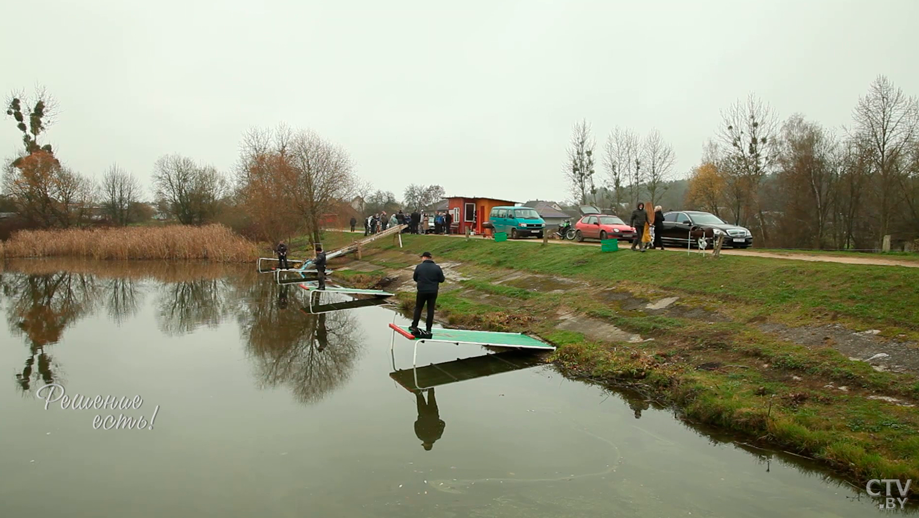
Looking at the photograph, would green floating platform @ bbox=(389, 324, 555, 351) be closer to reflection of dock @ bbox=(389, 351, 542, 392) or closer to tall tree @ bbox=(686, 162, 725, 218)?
reflection of dock @ bbox=(389, 351, 542, 392)

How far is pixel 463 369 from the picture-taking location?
35.5 ft

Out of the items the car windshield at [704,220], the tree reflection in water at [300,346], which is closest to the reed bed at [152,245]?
the tree reflection in water at [300,346]

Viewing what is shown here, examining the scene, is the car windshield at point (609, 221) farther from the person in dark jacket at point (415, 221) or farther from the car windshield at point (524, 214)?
the person in dark jacket at point (415, 221)

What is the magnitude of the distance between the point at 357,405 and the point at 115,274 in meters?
25.6

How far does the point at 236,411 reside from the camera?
8367 mm

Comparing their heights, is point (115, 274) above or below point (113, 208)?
below

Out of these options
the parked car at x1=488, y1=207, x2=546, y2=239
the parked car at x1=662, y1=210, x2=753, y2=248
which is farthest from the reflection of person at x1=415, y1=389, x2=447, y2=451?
the parked car at x1=488, y1=207, x2=546, y2=239

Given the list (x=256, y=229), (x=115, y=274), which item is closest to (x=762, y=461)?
(x=115, y=274)

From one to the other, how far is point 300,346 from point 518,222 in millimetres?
17286

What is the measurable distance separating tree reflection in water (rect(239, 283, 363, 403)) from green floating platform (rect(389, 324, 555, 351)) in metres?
1.74

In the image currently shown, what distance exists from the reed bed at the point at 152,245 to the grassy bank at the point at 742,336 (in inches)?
922

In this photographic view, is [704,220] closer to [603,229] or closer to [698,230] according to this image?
[698,230]

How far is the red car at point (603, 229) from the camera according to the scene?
73.7 ft

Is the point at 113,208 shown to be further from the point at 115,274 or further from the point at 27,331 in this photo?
the point at 27,331
